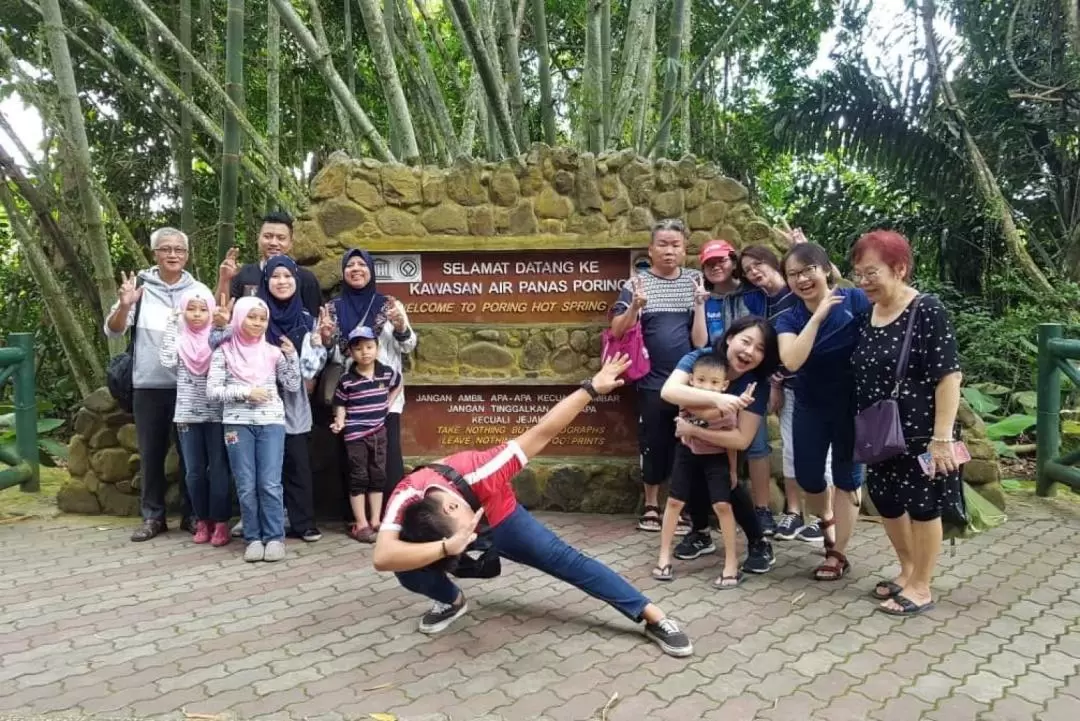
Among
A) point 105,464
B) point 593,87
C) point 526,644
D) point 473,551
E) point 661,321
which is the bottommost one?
point 526,644

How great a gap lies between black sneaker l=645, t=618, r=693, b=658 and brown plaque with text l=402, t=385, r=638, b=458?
1.90 meters

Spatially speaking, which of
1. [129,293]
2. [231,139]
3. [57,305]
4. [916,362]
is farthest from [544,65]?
[57,305]

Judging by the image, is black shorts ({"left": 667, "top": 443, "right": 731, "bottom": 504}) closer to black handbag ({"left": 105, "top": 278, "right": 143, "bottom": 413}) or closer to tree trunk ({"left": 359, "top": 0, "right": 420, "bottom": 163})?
tree trunk ({"left": 359, "top": 0, "right": 420, "bottom": 163})

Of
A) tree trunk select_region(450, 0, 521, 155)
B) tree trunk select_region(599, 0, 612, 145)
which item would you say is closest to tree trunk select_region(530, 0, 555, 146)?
tree trunk select_region(450, 0, 521, 155)

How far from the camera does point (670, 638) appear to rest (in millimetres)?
2904

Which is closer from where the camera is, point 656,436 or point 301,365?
point 301,365

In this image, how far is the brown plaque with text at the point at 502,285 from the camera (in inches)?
188

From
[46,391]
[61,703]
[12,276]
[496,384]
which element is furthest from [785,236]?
[12,276]

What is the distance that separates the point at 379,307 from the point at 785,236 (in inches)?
92.6

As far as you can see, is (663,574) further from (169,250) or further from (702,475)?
(169,250)

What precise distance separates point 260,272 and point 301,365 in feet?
1.87

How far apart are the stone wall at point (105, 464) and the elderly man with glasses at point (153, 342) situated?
33 centimetres

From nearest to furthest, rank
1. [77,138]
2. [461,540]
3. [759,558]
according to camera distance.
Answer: [461,540] < [759,558] < [77,138]

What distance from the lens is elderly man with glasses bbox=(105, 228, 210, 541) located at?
13.9 feet
